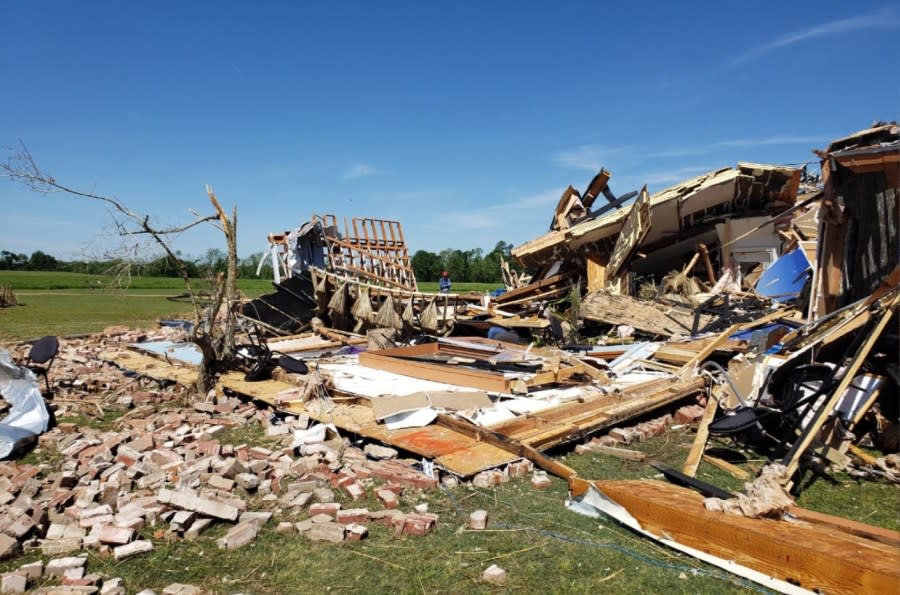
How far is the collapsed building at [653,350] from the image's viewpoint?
3863 mm

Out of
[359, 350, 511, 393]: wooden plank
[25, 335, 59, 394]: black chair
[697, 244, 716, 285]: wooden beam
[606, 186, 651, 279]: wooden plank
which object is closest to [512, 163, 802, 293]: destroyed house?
[606, 186, 651, 279]: wooden plank

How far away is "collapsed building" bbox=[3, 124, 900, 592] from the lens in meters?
3.86

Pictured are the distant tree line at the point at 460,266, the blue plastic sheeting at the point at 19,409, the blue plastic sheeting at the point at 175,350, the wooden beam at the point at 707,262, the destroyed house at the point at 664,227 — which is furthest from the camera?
the distant tree line at the point at 460,266

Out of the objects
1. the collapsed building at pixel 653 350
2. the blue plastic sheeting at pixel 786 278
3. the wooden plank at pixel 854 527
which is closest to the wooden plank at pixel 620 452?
the collapsed building at pixel 653 350

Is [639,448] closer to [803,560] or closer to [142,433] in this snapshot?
[803,560]

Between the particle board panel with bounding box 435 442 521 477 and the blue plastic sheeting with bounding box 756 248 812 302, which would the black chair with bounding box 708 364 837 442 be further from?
the blue plastic sheeting with bounding box 756 248 812 302

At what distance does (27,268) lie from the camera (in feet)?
268

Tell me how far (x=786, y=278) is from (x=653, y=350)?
5.00 m

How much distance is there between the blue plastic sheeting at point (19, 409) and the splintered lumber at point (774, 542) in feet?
19.2

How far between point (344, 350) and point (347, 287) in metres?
2.23

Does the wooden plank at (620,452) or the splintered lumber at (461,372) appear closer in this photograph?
the wooden plank at (620,452)

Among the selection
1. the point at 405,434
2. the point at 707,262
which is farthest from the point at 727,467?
the point at 707,262

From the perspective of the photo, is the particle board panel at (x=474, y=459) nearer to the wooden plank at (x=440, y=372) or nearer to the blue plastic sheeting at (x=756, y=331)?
the wooden plank at (x=440, y=372)

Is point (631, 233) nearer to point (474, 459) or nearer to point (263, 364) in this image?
point (263, 364)
